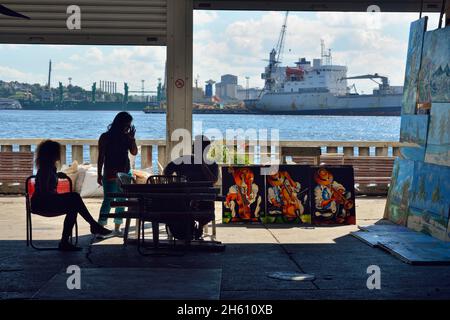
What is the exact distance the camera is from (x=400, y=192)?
13.7 metres

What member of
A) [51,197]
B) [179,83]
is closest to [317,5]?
[179,83]

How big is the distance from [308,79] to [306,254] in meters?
145

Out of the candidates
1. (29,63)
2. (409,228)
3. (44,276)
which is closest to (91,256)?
(44,276)

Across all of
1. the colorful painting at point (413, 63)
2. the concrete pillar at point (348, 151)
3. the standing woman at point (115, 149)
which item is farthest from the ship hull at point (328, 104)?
the standing woman at point (115, 149)

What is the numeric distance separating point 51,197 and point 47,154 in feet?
1.87

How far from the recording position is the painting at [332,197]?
13.6 metres

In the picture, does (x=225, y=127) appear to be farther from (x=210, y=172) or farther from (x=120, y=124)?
(x=210, y=172)

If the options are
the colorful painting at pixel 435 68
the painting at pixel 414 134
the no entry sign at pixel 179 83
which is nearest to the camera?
the colorful painting at pixel 435 68

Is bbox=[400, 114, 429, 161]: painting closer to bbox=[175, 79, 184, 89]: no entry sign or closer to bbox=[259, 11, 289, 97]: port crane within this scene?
bbox=[175, 79, 184, 89]: no entry sign

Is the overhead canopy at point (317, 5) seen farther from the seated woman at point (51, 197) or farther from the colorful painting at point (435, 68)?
the seated woman at point (51, 197)

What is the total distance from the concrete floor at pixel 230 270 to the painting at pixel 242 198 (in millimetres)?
815

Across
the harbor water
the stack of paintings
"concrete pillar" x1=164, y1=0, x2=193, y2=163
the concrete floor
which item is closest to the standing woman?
the concrete floor

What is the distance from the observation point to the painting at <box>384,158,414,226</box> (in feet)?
43.9

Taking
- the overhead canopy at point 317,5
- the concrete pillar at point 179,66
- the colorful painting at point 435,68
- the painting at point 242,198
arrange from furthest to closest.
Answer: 1. the overhead canopy at point 317,5
2. the concrete pillar at point 179,66
3. the painting at point 242,198
4. the colorful painting at point 435,68
